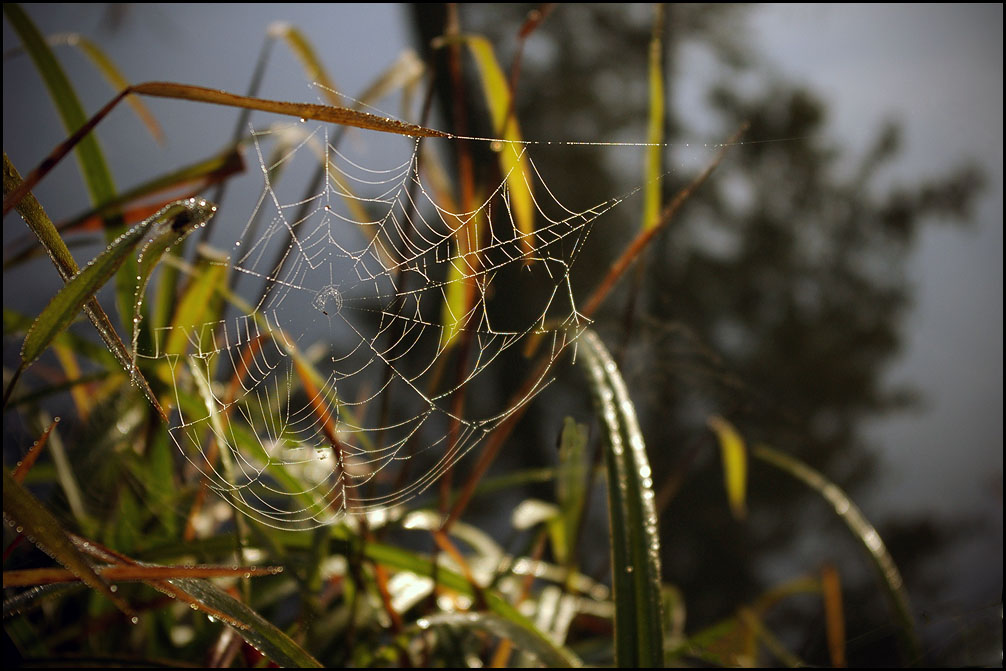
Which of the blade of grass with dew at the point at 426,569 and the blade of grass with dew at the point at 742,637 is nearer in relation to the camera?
the blade of grass with dew at the point at 426,569

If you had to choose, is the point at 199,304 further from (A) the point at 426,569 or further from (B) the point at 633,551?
(B) the point at 633,551

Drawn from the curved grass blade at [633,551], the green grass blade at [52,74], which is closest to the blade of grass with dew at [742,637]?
the curved grass blade at [633,551]

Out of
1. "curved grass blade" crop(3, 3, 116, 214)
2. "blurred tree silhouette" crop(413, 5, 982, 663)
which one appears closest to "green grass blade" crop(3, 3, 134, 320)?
→ "curved grass blade" crop(3, 3, 116, 214)

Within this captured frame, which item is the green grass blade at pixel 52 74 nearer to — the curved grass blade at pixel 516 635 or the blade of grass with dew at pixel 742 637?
the curved grass blade at pixel 516 635

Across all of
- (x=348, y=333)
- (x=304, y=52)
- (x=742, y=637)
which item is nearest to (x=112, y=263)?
(x=304, y=52)

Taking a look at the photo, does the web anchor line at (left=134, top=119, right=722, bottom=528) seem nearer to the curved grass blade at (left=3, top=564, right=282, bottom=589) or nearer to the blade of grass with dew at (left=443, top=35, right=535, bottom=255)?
the blade of grass with dew at (left=443, top=35, right=535, bottom=255)

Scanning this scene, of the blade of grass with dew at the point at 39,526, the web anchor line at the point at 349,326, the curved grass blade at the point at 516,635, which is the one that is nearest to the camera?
the blade of grass with dew at the point at 39,526
